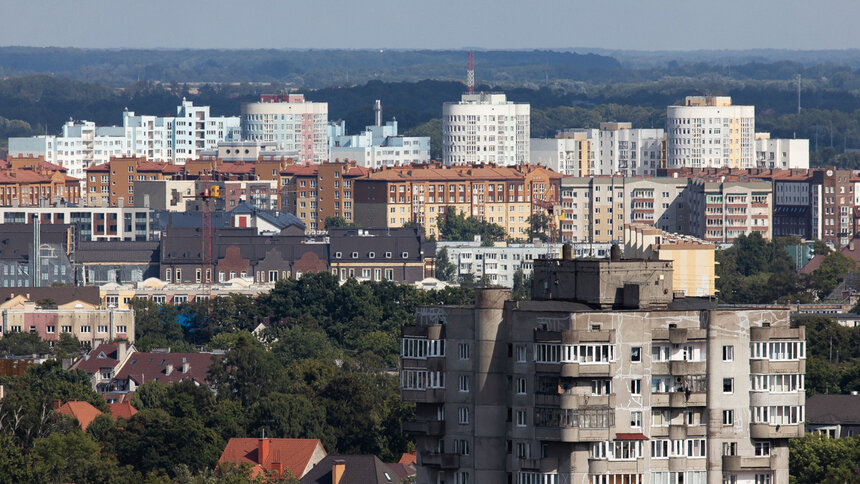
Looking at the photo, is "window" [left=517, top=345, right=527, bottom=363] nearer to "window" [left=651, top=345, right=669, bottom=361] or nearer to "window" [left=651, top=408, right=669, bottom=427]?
"window" [left=651, top=345, right=669, bottom=361]

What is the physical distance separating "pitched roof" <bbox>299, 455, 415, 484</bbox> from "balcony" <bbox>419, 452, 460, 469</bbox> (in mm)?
19557

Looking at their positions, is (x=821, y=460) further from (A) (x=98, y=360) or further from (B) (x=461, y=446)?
(A) (x=98, y=360)

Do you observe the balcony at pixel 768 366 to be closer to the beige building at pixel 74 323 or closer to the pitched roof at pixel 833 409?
the pitched roof at pixel 833 409

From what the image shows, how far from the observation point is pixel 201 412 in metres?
77.9

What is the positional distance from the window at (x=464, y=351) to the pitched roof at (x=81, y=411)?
31208 mm

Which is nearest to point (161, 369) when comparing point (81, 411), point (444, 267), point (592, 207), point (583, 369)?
point (81, 411)

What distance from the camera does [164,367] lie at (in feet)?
314

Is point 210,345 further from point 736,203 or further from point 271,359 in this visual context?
point 736,203

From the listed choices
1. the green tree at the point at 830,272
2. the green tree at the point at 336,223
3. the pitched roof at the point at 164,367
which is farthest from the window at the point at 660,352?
the green tree at the point at 336,223

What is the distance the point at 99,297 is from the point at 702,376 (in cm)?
8565

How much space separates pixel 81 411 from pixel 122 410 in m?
3.29

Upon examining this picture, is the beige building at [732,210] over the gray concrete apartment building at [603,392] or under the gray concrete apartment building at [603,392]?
over

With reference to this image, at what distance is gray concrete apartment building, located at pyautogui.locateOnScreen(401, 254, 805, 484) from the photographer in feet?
142

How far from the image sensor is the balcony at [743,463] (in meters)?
43.8
